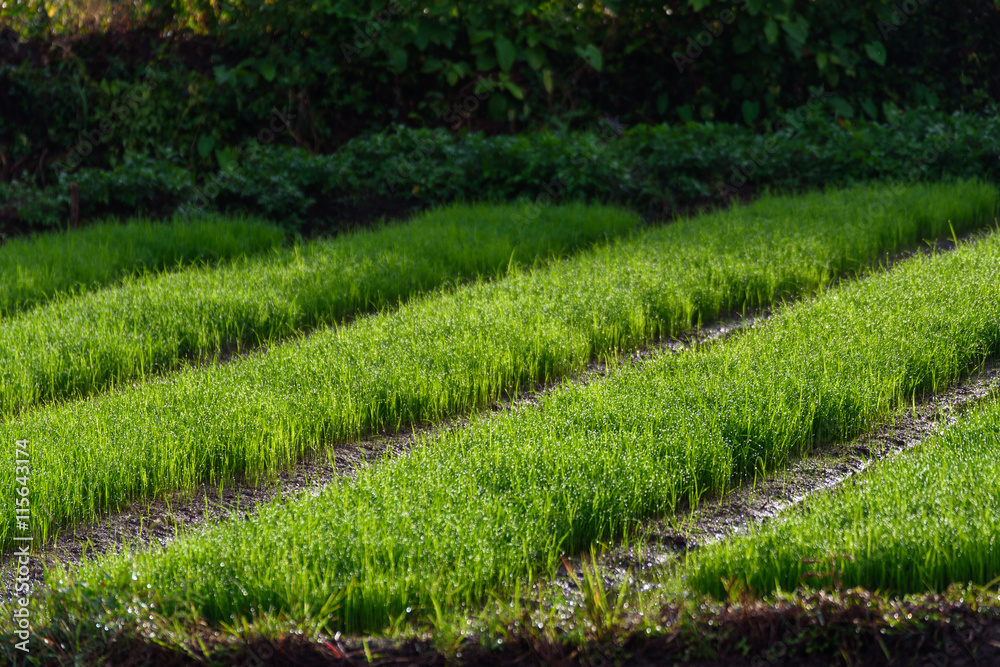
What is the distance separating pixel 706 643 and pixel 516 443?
3.88 feet

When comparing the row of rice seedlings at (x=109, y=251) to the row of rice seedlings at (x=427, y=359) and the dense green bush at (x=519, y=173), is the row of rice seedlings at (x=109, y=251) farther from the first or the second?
the row of rice seedlings at (x=427, y=359)

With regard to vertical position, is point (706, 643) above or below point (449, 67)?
below

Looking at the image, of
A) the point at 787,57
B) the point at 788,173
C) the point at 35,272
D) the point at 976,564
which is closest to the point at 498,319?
the point at 976,564

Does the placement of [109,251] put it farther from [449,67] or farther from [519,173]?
[449,67]

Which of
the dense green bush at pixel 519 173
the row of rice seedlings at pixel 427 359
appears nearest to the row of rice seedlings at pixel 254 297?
the row of rice seedlings at pixel 427 359

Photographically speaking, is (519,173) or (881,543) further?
(519,173)

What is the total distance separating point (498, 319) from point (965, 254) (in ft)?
9.35

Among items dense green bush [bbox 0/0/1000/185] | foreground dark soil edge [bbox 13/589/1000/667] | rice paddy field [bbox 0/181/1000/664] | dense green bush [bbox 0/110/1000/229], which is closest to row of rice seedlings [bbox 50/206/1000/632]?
rice paddy field [bbox 0/181/1000/664]

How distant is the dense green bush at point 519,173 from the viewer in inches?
315

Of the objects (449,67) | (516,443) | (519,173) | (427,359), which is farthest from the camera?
(449,67)

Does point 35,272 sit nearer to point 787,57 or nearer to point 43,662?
point 43,662

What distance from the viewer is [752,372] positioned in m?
3.98

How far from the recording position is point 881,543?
103 inches

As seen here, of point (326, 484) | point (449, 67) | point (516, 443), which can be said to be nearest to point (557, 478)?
point (516, 443)
